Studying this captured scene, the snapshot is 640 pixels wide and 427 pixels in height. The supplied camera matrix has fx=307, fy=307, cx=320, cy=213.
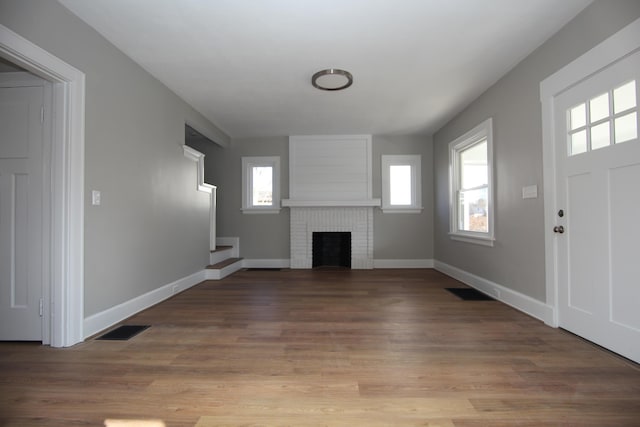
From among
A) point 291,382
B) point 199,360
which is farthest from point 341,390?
point 199,360

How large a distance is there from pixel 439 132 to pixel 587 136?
323 cm

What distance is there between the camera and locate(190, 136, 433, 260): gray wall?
18.9 ft

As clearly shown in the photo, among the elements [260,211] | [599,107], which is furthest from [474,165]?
[260,211]

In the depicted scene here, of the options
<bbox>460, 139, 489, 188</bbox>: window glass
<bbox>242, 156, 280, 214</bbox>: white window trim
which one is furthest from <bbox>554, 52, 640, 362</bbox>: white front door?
<bbox>242, 156, 280, 214</bbox>: white window trim

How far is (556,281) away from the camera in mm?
2551

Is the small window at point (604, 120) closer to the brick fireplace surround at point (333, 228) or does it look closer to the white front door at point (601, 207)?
the white front door at point (601, 207)

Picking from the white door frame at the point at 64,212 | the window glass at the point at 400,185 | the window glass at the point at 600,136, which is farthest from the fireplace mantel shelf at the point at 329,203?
the white door frame at the point at 64,212

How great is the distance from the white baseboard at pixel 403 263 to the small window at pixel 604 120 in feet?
11.8

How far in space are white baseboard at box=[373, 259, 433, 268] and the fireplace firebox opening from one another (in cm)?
68

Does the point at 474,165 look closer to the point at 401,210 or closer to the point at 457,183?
the point at 457,183

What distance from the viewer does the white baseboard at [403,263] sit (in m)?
5.73

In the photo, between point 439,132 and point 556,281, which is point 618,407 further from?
point 439,132

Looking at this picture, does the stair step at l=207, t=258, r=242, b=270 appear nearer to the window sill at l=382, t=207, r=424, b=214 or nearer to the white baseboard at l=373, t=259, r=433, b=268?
the white baseboard at l=373, t=259, r=433, b=268

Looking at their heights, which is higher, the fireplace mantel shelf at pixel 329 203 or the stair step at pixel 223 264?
the fireplace mantel shelf at pixel 329 203
